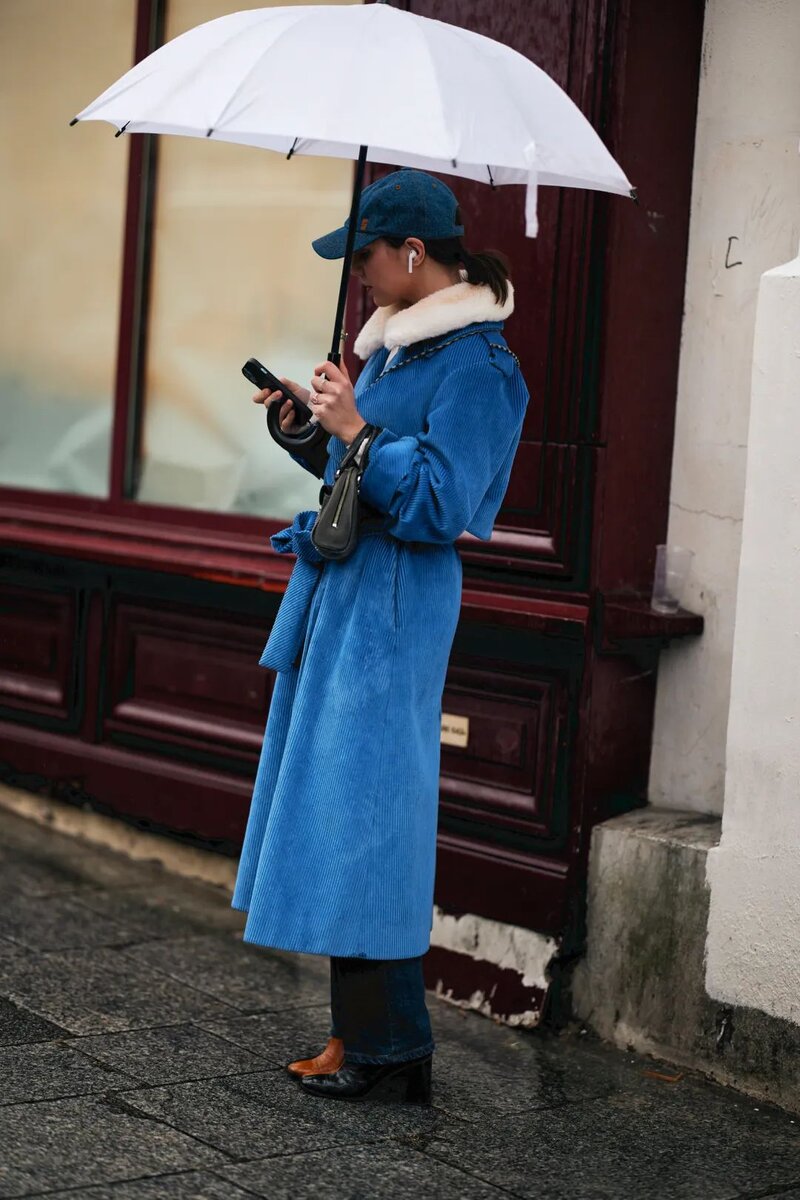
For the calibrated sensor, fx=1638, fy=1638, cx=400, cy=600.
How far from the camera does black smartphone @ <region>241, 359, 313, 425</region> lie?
359 centimetres

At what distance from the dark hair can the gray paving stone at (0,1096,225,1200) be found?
1917 millimetres

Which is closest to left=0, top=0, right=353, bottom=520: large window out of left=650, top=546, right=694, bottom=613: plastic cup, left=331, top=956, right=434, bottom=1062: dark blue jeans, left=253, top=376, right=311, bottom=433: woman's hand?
left=650, top=546, right=694, bottom=613: plastic cup

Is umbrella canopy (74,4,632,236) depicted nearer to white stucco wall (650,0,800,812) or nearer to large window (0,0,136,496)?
white stucco wall (650,0,800,812)

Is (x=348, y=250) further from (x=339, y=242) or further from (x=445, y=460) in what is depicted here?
(x=445, y=460)

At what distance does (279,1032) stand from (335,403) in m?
1.69

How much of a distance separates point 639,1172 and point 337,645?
4.21 ft

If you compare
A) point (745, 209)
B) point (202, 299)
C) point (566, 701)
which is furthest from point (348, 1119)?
point (202, 299)

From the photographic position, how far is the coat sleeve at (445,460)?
11.2ft

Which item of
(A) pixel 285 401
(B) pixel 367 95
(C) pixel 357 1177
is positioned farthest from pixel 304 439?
(C) pixel 357 1177

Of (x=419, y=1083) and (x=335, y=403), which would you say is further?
(x=419, y=1083)

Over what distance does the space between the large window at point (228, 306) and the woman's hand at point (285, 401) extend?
5.30 ft

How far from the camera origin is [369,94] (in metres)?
3.17

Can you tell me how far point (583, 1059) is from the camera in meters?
4.21

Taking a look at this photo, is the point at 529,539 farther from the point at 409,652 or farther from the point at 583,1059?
the point at 583,1059
